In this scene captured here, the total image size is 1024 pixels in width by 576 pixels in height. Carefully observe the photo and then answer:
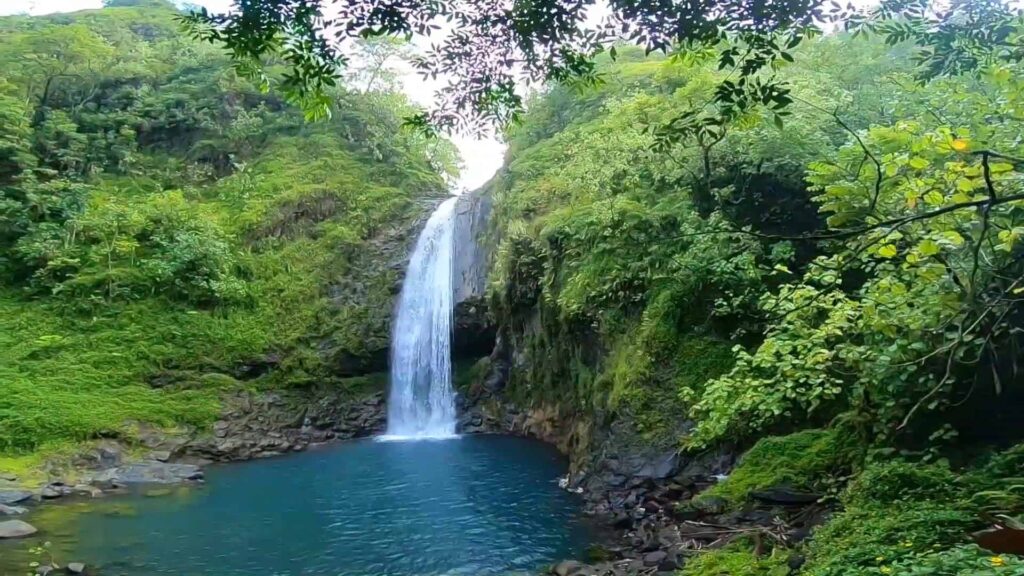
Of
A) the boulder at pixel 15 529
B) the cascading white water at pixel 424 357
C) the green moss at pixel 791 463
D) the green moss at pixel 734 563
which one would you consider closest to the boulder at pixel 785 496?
the green moss at pixel 791 463

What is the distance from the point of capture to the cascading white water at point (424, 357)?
21.4 meters

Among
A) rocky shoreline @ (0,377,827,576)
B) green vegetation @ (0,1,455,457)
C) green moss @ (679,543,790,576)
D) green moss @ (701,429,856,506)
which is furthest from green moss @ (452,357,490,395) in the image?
green moss @ (679,543,790,576)

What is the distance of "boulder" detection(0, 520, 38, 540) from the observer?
1055 centimetres

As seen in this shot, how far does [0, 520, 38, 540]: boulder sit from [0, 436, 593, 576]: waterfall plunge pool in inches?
8.7

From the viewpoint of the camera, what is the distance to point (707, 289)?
1121cm

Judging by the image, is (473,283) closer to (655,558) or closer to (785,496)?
(655,558)

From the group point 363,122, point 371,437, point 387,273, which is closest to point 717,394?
point 371,437

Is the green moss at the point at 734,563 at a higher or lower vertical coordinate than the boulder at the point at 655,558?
higher

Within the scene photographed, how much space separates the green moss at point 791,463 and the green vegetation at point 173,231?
10.5m

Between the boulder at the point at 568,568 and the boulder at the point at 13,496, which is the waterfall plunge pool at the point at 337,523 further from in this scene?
the boulder at the point at 13,496

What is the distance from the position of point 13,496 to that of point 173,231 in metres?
10.6

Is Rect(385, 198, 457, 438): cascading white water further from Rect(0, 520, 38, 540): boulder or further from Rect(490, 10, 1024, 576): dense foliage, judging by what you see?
Rect(0, 520, 38, 540): boulder

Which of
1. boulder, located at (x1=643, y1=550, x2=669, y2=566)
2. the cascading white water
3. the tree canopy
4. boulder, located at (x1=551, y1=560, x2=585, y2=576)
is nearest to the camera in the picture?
the tree canopy

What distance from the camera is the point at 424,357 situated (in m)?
21.9
